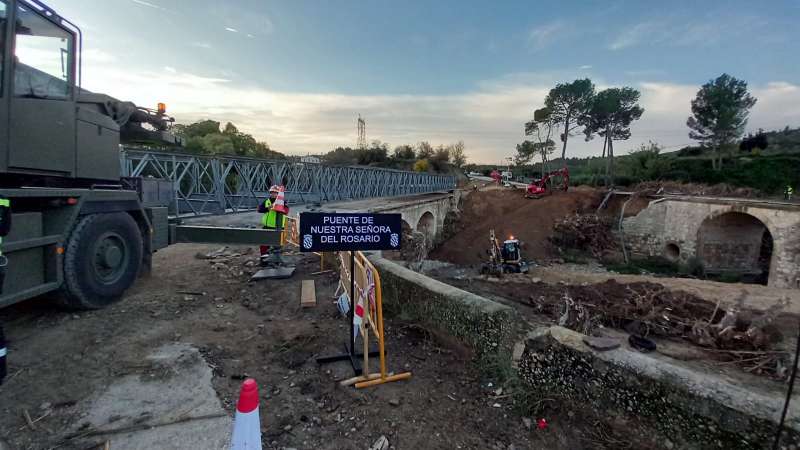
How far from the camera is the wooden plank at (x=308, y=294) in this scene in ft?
16.6

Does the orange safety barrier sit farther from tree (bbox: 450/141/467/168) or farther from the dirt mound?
tree (bbox: 450/141/467/168)

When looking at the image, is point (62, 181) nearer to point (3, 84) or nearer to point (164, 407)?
point (3, 84)

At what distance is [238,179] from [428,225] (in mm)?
12242

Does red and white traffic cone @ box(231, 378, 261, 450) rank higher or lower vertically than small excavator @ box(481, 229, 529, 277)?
higher

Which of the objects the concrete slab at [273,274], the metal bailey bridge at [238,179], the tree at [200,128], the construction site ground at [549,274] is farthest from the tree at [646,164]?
the tree at [200,128]

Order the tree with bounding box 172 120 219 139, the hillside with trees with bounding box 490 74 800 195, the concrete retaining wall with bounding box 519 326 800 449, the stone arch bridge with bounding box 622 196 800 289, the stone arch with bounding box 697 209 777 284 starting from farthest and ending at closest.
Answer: the tree with bounding box 172 120 219 139 → the hillside with trees with bounding box 490 74 800 195 → the stone arch with bounding box 697 209 777 284 → the stone arch bridge with bounding box 622 196 800 289 → the concrete retaining wall with bounding box 519 326 800 449

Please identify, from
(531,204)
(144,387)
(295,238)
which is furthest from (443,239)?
(144,387)

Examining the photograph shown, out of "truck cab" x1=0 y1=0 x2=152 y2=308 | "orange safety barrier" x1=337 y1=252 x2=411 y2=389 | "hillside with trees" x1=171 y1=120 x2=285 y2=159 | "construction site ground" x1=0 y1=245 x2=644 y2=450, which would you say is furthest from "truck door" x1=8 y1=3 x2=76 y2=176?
"hillside with trees" x1=171 y1=120 x2=285 y2=159

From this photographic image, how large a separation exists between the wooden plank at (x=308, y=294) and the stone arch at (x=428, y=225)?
48.5 ft

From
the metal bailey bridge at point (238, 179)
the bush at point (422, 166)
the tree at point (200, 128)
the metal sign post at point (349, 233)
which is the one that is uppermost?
the tree at point (200, 128)

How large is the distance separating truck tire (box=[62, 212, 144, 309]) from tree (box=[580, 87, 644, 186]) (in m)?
35.8

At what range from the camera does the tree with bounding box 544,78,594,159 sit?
34562mm

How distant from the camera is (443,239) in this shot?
23875 millimetres

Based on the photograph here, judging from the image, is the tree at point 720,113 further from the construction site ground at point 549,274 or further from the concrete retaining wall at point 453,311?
the concrete retaining wall at point 453,311
